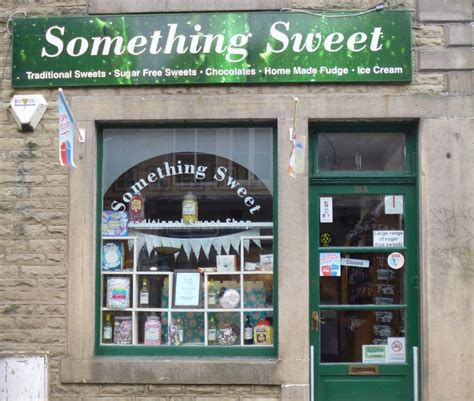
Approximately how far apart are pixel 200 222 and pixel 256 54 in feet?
5.55

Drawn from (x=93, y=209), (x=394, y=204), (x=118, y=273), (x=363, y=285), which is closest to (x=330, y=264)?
A: (x=363, y=285)

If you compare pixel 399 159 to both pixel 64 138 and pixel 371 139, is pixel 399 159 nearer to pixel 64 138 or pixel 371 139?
pixel 371 139

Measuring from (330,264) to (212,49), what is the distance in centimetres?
233

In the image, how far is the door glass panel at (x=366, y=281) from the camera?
632 cm

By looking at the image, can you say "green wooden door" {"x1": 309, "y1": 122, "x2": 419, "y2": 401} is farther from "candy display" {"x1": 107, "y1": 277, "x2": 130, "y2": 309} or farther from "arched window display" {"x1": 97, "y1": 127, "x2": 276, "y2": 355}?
"candy display" {"x1": 107, "y1": 277, "x2": 130, "y2": 309}

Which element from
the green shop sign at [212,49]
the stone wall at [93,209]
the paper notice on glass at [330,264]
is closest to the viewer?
the stone wall at [93,209]

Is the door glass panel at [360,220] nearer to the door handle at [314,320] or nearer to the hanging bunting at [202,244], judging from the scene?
the door handle at [314,320]

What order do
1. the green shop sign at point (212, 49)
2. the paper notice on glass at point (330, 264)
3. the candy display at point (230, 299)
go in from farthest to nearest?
the candy display at point (230, 299) < the paper notice on glass at point (330, 264) < the green shop sign at point (212, 49)

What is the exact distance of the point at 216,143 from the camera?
649cm

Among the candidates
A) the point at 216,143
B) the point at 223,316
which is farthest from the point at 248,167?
the point at 223,316

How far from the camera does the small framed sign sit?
6438 millimetres

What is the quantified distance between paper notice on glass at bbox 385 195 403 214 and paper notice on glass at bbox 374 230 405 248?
0.19 metres

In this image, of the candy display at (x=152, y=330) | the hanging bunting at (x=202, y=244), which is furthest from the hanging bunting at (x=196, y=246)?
the candy display at (x=152, y=330)

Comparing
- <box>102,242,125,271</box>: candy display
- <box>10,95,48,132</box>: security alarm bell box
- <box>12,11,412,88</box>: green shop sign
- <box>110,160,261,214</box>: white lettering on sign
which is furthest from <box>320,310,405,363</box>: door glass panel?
<box>10,95,48,132</box>: security alarm bell box
